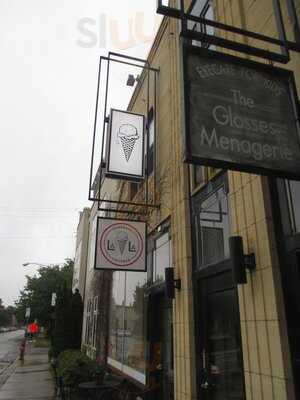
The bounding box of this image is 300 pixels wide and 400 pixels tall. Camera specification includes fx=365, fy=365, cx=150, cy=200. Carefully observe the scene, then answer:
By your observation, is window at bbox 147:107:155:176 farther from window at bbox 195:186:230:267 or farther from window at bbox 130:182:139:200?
window at bbox 195:186:230:267

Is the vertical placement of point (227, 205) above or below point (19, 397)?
above

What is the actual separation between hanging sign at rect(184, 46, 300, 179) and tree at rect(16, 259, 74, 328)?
4916 centimetres

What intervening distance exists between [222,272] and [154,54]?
24.5ft

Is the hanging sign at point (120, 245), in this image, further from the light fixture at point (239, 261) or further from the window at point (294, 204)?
the window at point (294, 204)

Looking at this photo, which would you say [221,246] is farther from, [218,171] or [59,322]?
[59,322]

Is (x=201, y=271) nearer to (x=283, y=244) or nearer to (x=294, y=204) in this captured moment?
(x=283, y=244)

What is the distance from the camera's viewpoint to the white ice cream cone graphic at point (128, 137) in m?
9.22

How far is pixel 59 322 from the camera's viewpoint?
56.4 ft

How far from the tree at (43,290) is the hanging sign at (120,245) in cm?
4394

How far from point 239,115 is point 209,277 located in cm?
332

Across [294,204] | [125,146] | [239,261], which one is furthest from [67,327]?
[294,204]

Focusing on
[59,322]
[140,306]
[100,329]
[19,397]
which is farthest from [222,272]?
[59,322]

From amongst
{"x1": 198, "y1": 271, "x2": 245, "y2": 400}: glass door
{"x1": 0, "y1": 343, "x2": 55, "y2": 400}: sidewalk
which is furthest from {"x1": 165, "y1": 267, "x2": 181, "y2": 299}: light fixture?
A: {"x1": 0, "y1": 343, "x2": 55, "y2": 400}: sidewalk

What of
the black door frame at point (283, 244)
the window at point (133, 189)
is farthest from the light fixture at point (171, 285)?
the window at point (133, 189)
